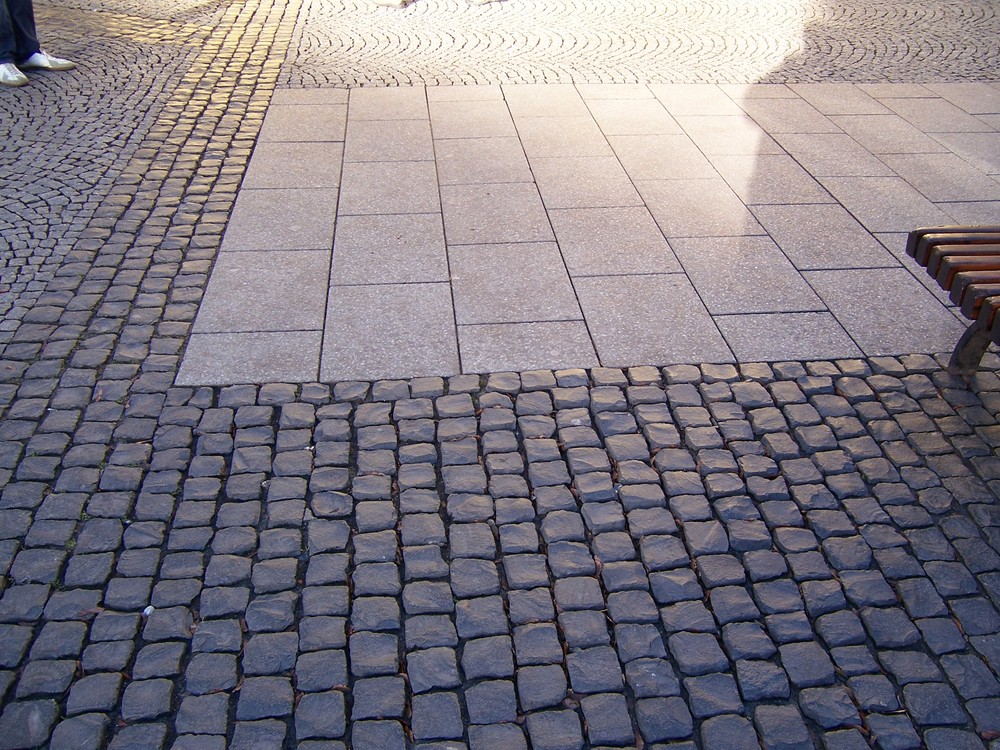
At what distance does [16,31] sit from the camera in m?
8.26

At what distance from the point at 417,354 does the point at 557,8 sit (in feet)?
23.7

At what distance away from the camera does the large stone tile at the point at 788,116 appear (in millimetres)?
7277

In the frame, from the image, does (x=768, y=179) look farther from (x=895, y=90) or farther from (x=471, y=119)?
(x=895, y=90)

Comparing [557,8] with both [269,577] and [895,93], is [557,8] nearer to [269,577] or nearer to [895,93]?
[895,93]

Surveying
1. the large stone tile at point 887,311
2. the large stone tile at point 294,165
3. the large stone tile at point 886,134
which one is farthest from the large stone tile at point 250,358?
the large stone tile at point 886,134

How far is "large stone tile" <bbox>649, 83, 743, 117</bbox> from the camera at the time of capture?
757cm

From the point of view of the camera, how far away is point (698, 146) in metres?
6.91

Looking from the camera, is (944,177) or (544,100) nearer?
(944,177)

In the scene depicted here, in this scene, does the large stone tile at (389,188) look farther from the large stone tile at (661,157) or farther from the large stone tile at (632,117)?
the large stone tile at (632,117)

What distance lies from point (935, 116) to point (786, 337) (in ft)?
13.5

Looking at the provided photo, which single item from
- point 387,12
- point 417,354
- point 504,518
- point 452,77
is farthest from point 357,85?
point 504,518

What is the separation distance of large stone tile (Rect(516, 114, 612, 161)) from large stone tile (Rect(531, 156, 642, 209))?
133 mm

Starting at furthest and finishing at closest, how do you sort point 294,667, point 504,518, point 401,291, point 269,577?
point 401,291 < point 504,518 < point 269,577 < point 294,667

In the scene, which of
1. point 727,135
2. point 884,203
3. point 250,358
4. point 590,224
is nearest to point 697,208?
point 590,224
